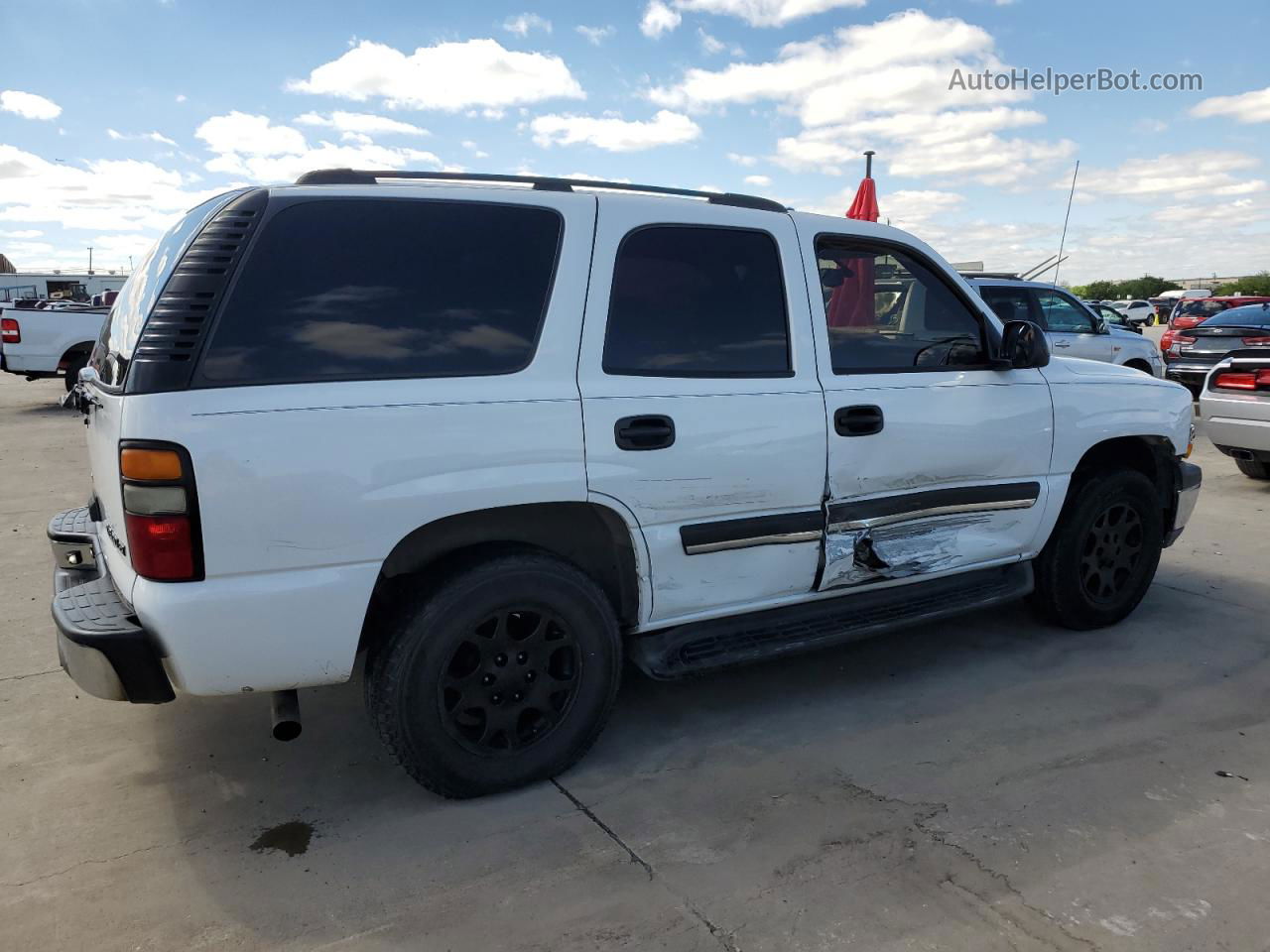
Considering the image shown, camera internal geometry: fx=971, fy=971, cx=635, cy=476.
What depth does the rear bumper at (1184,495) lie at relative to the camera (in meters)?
4.74

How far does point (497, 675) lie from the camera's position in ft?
9.88

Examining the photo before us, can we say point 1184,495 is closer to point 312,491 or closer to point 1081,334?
point 312,491

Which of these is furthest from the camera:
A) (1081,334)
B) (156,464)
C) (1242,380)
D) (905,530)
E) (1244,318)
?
(1244,318)

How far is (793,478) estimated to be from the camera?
3.41m

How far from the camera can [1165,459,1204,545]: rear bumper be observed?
15.5ft

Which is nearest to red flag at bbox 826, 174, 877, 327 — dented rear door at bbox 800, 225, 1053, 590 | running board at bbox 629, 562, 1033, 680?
dented rear door at bbox 800, 225, 1053, 590

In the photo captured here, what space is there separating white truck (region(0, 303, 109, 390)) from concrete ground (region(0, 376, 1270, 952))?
11.8 meters

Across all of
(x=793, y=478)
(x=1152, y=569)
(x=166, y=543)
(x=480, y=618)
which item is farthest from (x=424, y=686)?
(x=1152, y=569)

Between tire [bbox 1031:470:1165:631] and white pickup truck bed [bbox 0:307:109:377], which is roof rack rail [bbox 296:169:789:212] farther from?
white pickup truck bed [bbox 0:307:109:377]

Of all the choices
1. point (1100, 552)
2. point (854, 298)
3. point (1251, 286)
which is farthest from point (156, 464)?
point (1251, 286)

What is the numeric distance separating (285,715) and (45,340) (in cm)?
1387

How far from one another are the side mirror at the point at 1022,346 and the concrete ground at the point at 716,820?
133 cm

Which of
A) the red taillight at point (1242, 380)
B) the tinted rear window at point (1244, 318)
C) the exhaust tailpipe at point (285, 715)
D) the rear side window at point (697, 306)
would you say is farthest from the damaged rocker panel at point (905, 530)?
the tinted rear window at point (1244, 318)

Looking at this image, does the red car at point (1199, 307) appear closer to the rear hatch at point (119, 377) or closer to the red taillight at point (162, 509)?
the rear hatch at point (119, 377)
